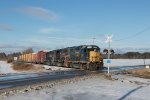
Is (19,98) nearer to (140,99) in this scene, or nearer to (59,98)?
(59,98)

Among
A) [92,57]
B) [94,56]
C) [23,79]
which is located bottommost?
[23,79]

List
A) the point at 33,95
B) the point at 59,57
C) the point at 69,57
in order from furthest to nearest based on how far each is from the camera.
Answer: the point at 59,57 < the point at 69,57 < the point at 33,95

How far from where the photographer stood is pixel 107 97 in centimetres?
1525

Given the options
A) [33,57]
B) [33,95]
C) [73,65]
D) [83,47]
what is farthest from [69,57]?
[33,57]

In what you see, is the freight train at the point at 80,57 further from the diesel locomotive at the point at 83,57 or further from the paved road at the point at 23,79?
the paved road at the point at 23,79

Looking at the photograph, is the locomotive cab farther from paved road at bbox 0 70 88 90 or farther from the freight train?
paved road at bbox 0 70 88 90

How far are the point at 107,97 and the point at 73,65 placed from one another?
3377 centimetres

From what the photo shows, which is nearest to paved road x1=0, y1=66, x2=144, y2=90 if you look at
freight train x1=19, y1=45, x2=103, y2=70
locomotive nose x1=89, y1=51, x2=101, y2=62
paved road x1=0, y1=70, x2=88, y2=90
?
paved road x1=0, y1=70, x2=88, y2=90

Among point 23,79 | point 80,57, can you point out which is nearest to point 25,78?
point 23,79

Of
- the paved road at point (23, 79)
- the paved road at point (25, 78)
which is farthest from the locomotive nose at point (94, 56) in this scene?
the paved road at point (23, 79)

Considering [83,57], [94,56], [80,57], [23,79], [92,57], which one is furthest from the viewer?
[80,57]

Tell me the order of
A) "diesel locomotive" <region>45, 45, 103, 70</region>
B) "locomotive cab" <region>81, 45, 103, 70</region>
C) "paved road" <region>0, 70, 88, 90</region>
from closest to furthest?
"paved road" <region>0, 70, 88, 90</region> → "locomotive cab" <region>81, 45, 103, 70</region> → "diesel locomotive" <region>45, 45, 103, 70</region>

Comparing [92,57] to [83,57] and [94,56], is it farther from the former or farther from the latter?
[83,57]

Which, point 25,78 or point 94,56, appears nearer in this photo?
point 25,78
